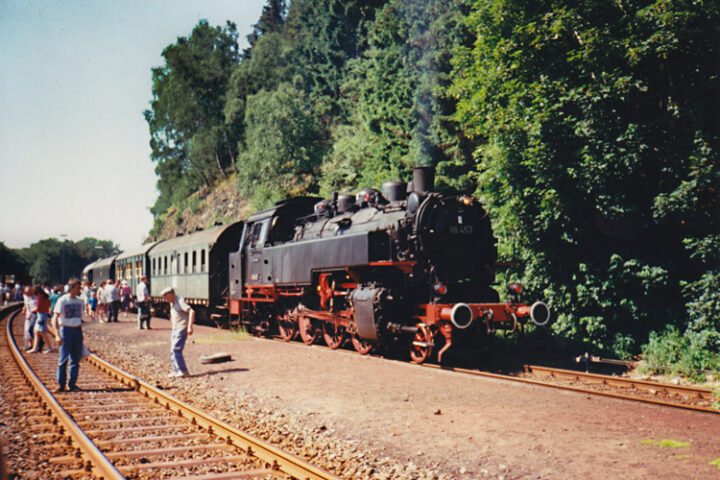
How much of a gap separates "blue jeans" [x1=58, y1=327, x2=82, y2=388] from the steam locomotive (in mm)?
4820

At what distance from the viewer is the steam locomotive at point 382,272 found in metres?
10.2

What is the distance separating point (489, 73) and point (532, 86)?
54.4 inches

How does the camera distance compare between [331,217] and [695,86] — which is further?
[331,217]

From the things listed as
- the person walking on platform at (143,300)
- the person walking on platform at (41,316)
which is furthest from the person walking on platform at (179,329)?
Answer: the person walking on platform at (143,300)

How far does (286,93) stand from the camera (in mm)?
34656

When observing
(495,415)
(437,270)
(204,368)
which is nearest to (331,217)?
(437,270)

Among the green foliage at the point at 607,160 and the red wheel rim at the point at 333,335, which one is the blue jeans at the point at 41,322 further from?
the green foliage at the point at 607,160

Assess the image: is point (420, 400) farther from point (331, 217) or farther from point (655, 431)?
point (331, 217)

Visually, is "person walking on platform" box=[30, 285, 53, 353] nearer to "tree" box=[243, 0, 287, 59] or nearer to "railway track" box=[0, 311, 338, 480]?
"railway track" box=[0, 311, 338, 480]

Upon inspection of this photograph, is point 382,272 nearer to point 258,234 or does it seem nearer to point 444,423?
point 444,423

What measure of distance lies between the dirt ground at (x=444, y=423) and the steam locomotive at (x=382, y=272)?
1.06m

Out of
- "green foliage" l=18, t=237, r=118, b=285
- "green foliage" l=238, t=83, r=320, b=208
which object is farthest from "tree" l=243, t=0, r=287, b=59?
"green foliage" l=18, t=237, r=118, b=285

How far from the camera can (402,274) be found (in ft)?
35.6

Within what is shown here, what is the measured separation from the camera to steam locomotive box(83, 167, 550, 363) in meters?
10.2
